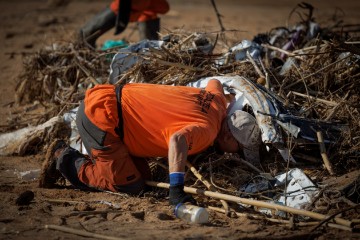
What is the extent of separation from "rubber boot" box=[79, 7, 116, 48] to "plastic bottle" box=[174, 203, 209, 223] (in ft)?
12.3

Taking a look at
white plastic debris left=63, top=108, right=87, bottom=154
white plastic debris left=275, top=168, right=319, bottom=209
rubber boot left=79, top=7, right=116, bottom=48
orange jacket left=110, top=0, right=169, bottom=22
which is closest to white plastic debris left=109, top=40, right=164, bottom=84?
white plastic debris left=63, top=108, right=87, bottom=154

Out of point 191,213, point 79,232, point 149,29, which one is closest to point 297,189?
point 191,213

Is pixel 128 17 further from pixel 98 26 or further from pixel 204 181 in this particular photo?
pixel 204 181

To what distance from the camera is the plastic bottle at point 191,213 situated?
3.83 metres

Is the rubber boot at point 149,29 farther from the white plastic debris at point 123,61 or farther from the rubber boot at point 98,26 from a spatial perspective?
the white plastic debris at point 123,61

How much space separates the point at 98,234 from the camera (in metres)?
3.62

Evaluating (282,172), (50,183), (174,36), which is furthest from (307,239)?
(174,36)

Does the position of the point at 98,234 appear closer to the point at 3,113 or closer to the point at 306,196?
the point at 306,196

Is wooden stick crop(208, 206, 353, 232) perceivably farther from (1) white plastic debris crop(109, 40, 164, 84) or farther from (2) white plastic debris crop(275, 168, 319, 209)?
(1) white plastic debris crop(109, 40, 164, 84)

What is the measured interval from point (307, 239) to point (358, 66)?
2496 millimetres

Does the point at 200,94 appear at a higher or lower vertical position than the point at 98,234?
higher

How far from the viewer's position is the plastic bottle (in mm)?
3827

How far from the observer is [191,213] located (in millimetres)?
3859

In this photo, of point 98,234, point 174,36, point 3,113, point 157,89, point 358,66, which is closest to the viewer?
point 98,234
